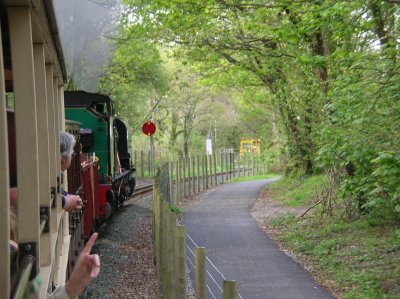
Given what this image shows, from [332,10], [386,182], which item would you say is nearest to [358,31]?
[332,10]

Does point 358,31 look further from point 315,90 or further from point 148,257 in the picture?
point 148,257

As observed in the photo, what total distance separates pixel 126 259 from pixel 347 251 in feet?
11.7

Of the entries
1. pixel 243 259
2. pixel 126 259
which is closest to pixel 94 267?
pixel 126 259

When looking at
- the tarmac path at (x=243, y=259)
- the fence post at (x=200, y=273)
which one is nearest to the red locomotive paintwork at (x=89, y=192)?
the tarmac path at (x=243, y=259)

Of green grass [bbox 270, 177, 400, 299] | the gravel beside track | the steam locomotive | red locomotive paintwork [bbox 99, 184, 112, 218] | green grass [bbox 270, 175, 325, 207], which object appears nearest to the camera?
green grass [bbox 270, 177, 400, 299]

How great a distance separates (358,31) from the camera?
929 cm

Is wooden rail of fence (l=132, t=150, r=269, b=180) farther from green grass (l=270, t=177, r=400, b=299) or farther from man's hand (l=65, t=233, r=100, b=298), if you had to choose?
man's hand (l=65, t=233, r=100, b=298)

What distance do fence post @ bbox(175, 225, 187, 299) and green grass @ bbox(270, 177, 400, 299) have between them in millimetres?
2977

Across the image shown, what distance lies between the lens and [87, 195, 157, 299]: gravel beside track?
7.68 m

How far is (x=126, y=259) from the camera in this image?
964 cm

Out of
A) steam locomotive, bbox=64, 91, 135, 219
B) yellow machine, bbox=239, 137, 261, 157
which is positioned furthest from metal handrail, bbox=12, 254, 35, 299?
yellow machine, bbox=239, 137, 261, 157

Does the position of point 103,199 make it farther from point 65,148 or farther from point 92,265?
point 92,265

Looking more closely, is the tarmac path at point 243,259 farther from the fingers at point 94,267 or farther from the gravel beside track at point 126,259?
the fingers at point 94,267

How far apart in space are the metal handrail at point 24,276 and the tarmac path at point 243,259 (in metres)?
3.98
